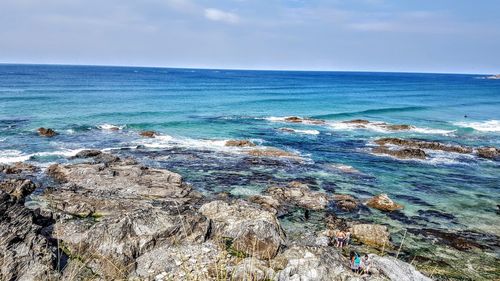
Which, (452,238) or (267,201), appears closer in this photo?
(452,238)

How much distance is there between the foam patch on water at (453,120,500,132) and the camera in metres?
56.5

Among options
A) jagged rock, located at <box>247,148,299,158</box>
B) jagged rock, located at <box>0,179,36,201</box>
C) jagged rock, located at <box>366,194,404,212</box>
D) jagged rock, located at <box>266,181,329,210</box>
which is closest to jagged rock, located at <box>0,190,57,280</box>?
jagged rock, located at <box>0,179,36,201</box>

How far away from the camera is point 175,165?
1278 inches

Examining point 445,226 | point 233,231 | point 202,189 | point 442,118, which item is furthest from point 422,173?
point 442,118

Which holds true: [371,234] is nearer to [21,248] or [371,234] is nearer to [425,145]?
Answer: [21,248]

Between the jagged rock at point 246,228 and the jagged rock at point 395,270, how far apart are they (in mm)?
4234

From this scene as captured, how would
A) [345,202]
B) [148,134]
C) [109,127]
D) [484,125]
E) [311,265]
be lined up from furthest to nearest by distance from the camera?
[484,125] → [109,127] → [148,134] → [345,202] → [311,265]

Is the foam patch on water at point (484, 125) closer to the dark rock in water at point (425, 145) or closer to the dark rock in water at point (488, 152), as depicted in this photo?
the dark rock in water at point (488, 152)

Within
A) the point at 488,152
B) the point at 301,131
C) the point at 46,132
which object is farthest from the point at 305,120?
the point at 46,132

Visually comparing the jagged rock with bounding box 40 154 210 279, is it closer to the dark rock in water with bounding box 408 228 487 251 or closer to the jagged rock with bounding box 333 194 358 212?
the jagged rock with bounding box 333 194 358 212

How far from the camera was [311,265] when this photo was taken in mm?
14281

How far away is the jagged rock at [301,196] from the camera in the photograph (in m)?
24.4

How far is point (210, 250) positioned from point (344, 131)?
38976 millimetres

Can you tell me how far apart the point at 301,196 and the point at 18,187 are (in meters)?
17.3
